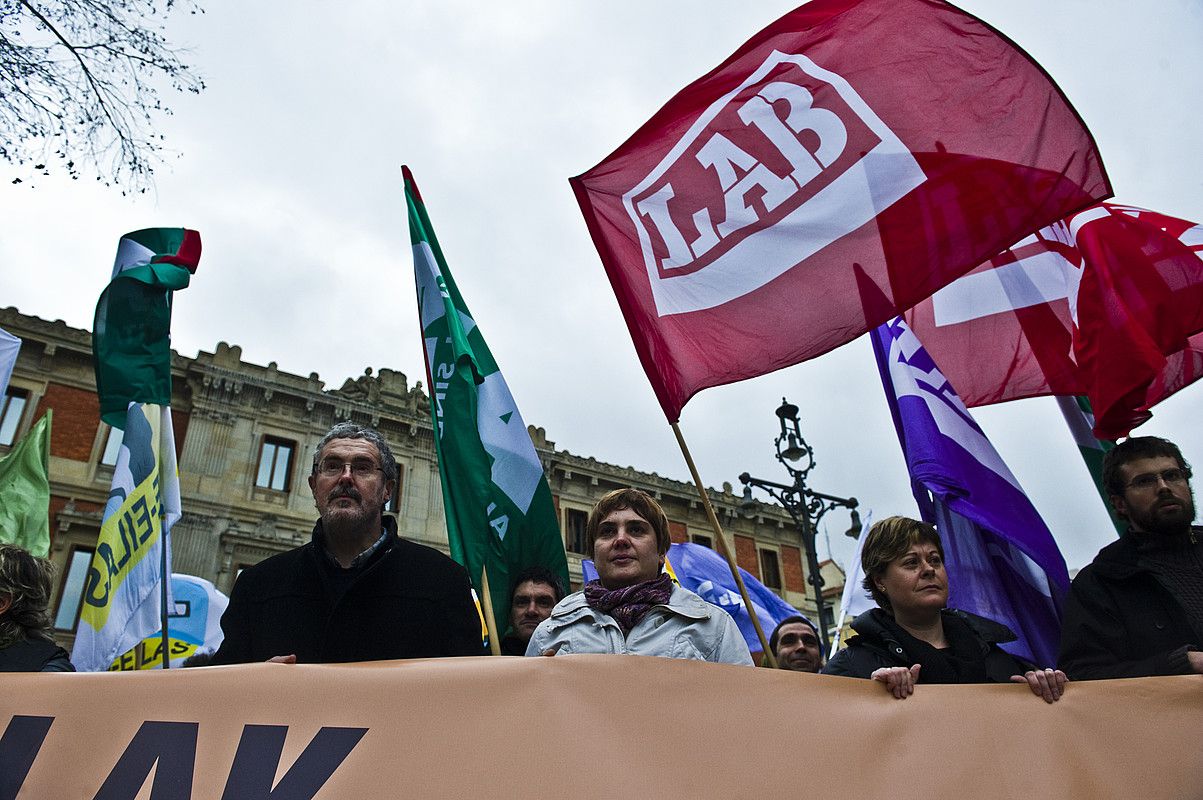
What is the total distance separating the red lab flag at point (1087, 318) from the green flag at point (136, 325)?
5396 millimetres

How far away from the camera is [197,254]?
20.2 feet

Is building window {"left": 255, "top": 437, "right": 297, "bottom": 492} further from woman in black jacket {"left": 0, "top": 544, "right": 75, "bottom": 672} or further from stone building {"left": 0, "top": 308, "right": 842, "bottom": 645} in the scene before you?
woman in black jacket {"left": 0, "top": 544, "right": 75, "bottom": 672}

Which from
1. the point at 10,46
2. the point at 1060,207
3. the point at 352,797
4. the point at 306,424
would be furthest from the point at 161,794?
the point at 306,424

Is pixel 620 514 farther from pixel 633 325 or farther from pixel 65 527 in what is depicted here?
pixel 65 527

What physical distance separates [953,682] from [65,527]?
18490mm

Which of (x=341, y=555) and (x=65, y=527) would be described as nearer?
(x=341, y=555)

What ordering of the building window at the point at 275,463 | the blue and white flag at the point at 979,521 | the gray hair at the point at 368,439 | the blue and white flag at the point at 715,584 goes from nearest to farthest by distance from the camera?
the gray hair at the point at 368,439 → the blue and white flag at the point at 979,521 → the blue and white flag at the point at 715,584 → the building window at the point at 275,463

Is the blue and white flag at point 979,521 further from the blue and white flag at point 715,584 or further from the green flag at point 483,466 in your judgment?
the blue and white flag at point 715,584

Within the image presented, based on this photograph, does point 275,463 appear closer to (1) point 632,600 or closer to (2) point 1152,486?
(1) point 632,600

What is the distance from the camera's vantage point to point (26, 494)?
8.53m

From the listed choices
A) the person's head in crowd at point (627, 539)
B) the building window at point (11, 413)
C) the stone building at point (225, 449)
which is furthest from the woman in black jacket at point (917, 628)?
the building window at point (11, 413)

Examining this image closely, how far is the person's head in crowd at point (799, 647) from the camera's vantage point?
16.0 ft

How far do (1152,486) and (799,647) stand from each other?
2.64m

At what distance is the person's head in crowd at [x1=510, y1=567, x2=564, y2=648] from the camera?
4.21 m
